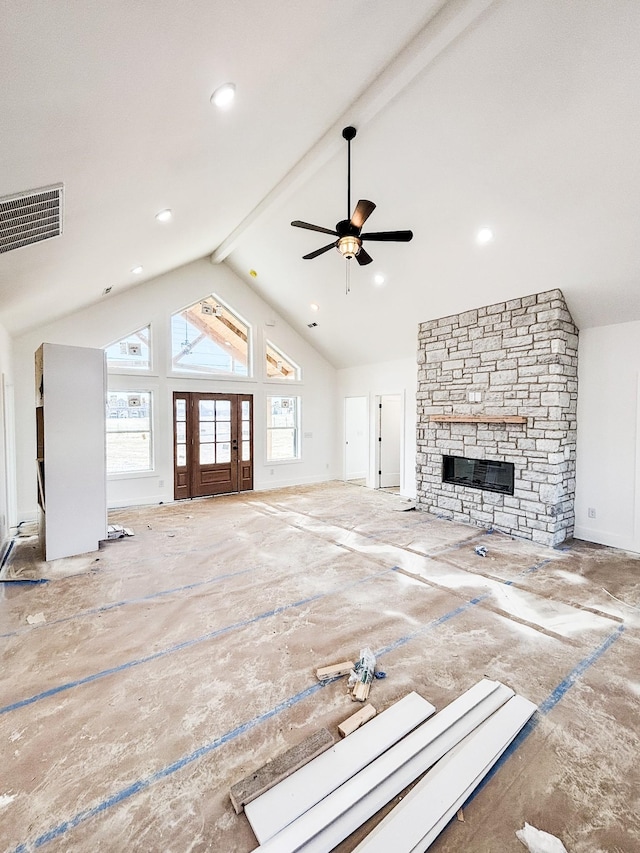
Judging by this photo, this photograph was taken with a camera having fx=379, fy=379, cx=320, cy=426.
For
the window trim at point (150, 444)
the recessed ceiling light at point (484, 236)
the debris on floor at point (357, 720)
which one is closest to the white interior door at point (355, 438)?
the window trim at point (150, 444)

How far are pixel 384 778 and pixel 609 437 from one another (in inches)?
189

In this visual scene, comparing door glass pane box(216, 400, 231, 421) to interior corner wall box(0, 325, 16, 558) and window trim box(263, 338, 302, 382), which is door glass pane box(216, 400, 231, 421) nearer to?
window trim box(263, 338, 302, 382)

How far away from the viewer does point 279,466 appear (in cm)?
840

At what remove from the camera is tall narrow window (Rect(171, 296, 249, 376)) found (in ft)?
23.6

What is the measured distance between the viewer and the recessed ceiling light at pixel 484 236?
4320mm

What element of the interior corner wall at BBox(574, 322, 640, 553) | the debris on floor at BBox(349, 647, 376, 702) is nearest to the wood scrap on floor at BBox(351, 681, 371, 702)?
the debris on floor at BBox(349, 647, 376, 702)

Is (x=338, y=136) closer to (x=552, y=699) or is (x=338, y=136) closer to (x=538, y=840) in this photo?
(x=552, y=699)

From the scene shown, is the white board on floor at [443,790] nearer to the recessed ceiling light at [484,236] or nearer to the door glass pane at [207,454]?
the recessed ceiling light at [484,236]

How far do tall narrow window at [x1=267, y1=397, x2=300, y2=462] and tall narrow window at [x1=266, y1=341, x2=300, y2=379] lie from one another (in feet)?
1.73

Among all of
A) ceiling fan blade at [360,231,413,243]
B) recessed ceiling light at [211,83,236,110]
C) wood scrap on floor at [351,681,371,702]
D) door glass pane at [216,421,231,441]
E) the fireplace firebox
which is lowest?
wood scrap on floor at [351,681,371,702]

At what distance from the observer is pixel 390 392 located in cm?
777

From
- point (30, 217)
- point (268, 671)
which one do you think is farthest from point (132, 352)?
point (268, 671)

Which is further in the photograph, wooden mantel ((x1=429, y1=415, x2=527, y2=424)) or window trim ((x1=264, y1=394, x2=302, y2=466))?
window trim ((x1=264, y1=394, x2=302, y2=466))

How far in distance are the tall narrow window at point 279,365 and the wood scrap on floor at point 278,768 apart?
696 centimetres
